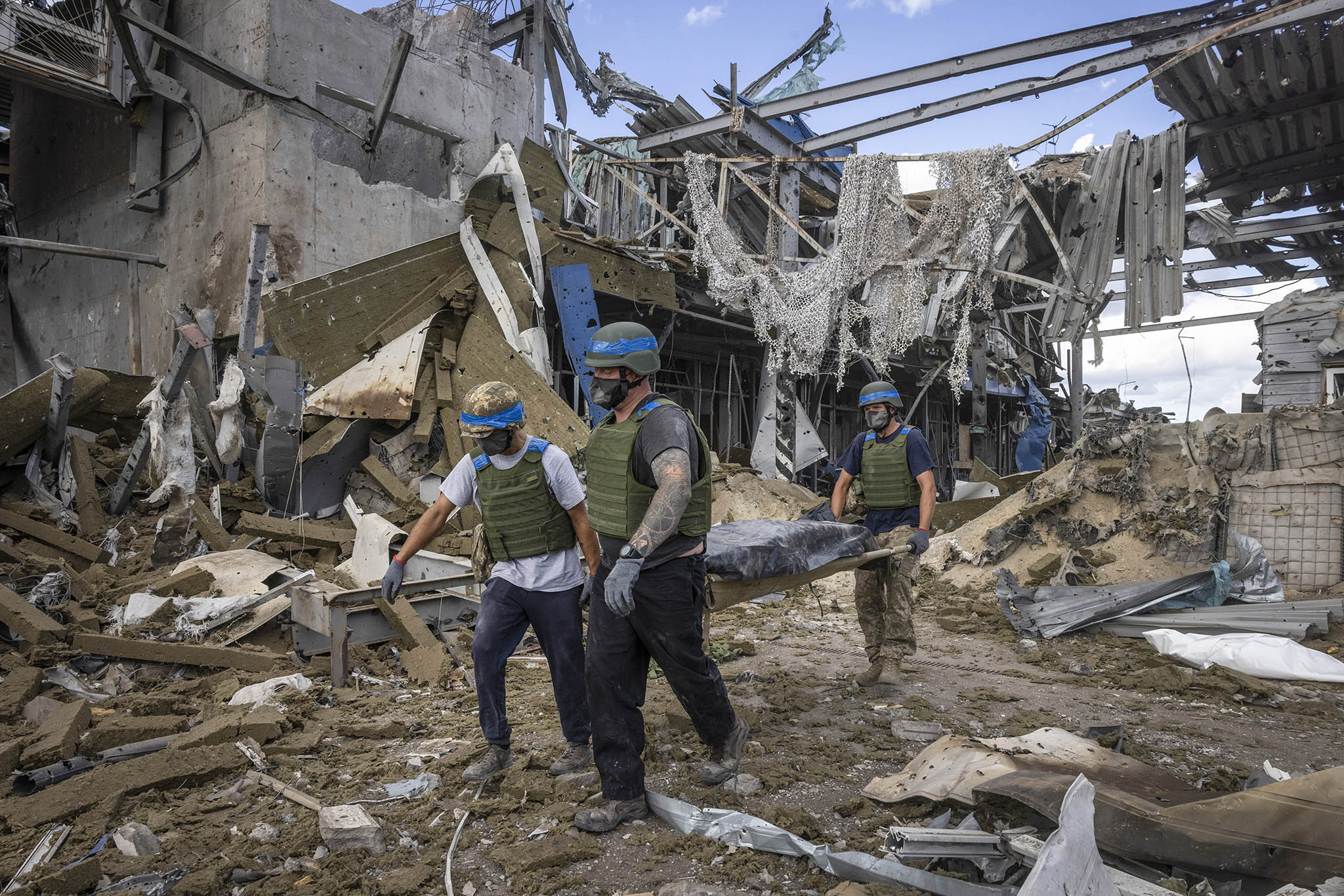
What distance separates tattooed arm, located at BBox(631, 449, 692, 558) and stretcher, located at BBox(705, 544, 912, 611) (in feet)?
2.42

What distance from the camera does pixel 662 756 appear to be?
383 cm

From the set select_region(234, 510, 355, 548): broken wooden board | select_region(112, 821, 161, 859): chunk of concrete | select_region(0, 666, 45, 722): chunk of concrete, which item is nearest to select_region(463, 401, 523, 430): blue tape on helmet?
select_region(112, 821, 161, 859): chunk of concrete

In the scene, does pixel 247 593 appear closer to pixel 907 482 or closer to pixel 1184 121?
pixel 907 482

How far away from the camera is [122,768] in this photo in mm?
3492

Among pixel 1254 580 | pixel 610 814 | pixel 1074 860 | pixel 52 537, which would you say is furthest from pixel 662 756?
pixel 1254 580

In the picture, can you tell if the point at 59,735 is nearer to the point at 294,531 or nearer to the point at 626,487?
the point at 626,487

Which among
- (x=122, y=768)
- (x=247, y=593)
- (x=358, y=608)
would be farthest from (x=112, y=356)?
(x=122, y=768)

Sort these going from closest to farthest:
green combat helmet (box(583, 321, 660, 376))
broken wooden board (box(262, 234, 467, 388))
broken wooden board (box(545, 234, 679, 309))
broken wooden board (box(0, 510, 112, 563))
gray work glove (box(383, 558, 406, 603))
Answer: green combat helmet (box(583, 321, 660, 376)) < gray work glove (box(383, 558, 406, 603)) < broken wooden board (box(0, 510, 112, 563)) < broken wooden board (box(262, 234, 467, 388)) < broken wooden board (box(545, 234, 679, 309))

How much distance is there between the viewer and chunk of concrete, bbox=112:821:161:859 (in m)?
2.92

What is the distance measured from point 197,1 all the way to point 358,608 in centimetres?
809

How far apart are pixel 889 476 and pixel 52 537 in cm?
671

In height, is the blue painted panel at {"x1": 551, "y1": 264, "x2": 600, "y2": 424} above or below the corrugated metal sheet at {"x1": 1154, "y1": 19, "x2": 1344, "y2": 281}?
below

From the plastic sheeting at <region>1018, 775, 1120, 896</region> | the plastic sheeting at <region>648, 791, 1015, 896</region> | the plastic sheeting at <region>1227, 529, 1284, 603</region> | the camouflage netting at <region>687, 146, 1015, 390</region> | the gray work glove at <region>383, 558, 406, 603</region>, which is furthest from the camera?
the camouflage netting at <region>687, 146, 1015, 390</region>

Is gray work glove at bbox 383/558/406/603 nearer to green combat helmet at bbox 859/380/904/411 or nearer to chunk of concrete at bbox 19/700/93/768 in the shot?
chunk of concrete at bbox 19/700/93/768
